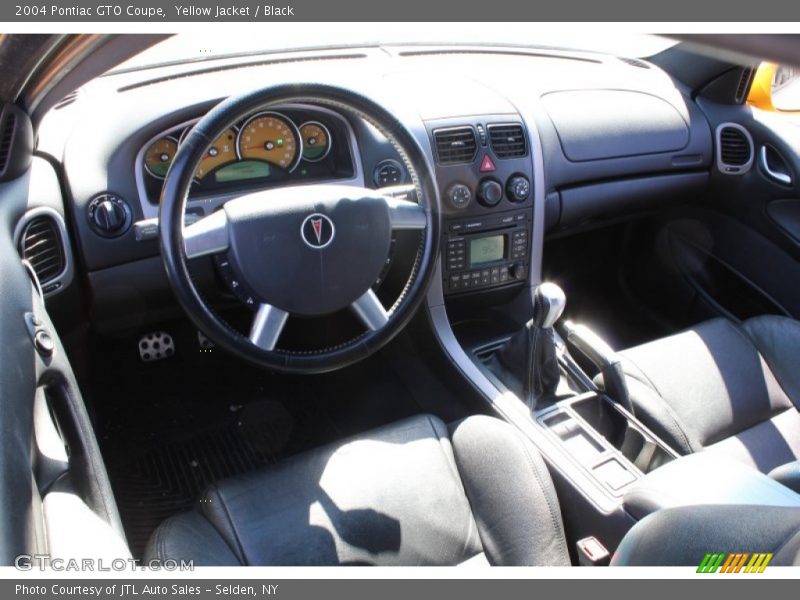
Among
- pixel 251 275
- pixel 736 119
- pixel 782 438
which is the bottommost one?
pixel 782 438

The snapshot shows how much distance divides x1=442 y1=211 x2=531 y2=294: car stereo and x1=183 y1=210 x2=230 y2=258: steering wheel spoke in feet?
2.61

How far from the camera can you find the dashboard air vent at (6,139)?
1.36 m

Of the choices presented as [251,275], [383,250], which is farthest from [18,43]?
[383,250]

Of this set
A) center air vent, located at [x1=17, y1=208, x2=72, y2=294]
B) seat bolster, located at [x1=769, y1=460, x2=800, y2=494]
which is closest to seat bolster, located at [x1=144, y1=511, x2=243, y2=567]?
center air vent, located at [x1=17, y1=208, x2=72, y2=294]

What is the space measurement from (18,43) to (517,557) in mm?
1280

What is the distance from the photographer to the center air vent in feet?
5.18

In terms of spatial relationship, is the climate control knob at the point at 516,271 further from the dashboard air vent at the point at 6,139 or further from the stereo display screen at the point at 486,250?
the dashboard air vent at the point at 6,139

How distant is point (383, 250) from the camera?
163cm

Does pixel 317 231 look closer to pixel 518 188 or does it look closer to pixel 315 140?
pixel 315 140

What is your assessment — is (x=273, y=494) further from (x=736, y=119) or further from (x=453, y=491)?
(x=736, y=119)

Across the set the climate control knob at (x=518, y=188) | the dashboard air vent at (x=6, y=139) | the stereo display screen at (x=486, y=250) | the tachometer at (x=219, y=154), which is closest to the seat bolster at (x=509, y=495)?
the stereo display screen at (x=486, y=250)

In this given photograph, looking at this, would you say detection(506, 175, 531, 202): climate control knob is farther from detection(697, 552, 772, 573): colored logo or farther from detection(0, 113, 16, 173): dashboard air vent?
detection(697, 552, 772, 573): colored logo

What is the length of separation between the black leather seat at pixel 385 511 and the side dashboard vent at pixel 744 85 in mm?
1752

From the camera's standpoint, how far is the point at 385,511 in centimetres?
151
